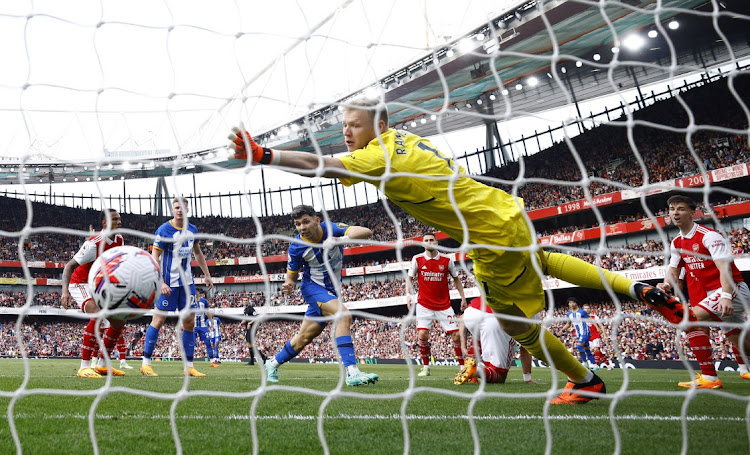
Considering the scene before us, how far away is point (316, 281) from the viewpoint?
19.4 feet

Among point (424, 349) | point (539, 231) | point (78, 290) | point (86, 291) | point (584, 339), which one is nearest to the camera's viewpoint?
point (86, 291)

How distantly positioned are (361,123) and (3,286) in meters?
39.0

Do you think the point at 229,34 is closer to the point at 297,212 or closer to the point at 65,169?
the point at 297,212

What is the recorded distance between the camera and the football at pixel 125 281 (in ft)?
8.94

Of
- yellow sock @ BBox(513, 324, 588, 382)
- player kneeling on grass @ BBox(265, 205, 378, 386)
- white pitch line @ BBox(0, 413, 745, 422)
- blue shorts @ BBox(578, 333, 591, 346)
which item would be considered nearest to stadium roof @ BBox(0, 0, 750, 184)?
blue shorts @ BBox(578, 333, 591, 346)

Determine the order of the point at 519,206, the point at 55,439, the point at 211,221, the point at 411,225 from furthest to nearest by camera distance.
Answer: the point at 211,221 < the point at 411,225 < the point at 519,206 < the point at 55,439

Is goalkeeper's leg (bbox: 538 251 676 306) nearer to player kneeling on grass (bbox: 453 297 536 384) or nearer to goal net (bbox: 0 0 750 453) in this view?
goal net (bbox: 0 0 750 453)

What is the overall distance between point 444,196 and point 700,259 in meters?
4.00

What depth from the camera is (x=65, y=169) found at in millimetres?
23969

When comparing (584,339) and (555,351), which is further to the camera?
(584,339)

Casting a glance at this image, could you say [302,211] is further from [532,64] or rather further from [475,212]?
[532,64]

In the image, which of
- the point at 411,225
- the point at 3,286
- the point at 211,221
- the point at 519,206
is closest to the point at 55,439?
the point at 519,206

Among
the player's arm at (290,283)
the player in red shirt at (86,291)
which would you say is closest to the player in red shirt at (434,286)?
the player's arm at (290,283)

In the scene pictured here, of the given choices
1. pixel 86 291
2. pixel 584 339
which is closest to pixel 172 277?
pixel 86 291
